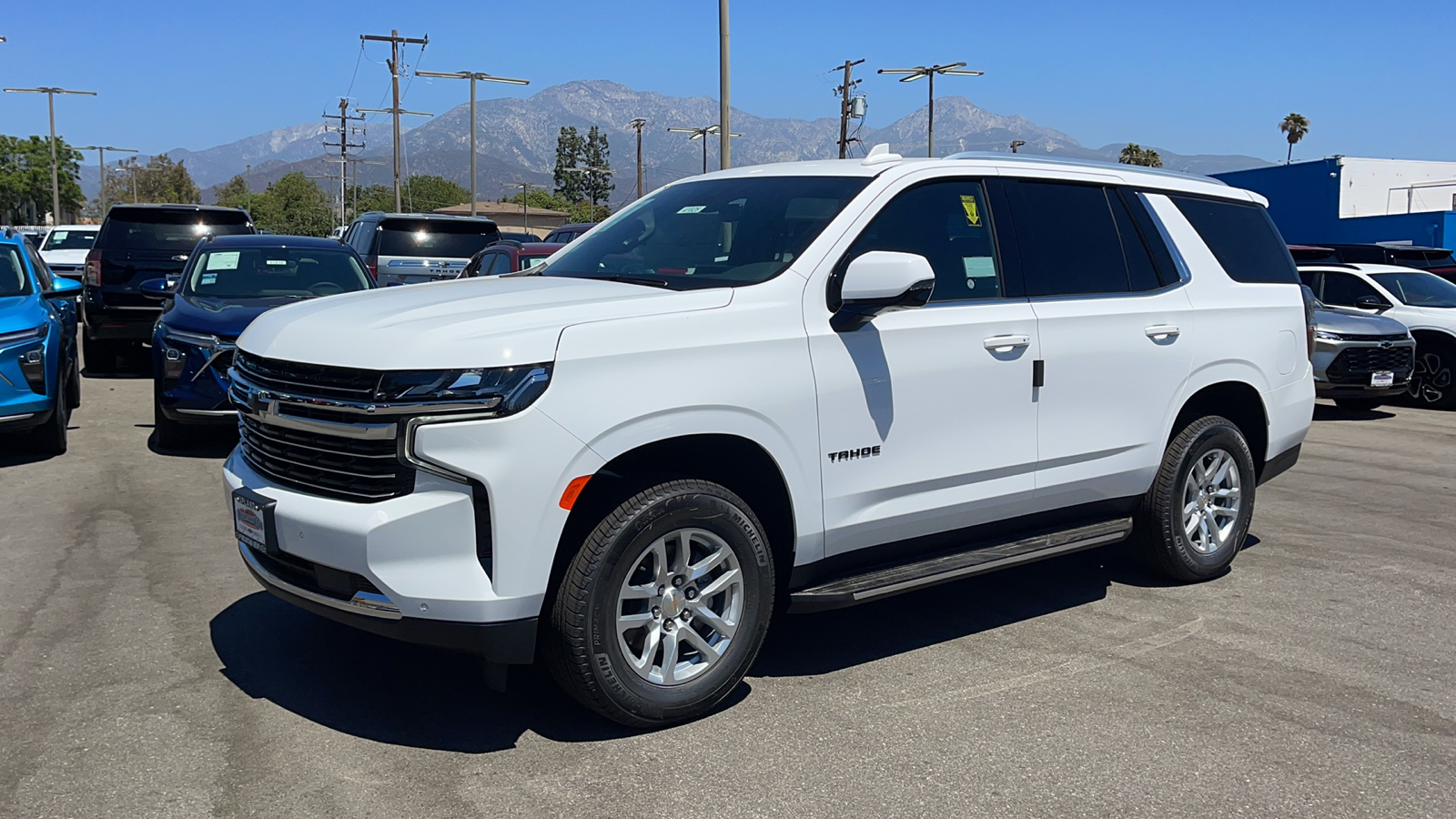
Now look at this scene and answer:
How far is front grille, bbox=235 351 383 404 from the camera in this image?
3697mm

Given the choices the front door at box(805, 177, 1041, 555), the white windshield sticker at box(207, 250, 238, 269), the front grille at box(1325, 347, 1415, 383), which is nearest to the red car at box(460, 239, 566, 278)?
the white windshield sticker at box(207, 250, 238, 269)

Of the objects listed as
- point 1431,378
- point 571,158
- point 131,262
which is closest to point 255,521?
point 131,262

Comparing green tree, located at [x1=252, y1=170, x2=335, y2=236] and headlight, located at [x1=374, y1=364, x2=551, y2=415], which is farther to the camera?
green tree, located at [x1=252, y1=170, x2=335, y2=236]

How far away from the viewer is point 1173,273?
579 cm

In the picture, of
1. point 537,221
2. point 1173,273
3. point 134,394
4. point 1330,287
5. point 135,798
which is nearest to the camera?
point 135,798

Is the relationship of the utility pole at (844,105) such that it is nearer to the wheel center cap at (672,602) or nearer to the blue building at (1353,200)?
the blue building at (1353,200)

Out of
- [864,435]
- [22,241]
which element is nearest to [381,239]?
[22,241]

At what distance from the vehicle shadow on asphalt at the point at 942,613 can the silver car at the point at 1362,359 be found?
7.94 meters

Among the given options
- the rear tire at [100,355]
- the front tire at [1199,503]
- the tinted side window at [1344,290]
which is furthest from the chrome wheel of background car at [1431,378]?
the rear tire at [100,355]

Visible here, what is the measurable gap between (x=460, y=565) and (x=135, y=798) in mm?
1153

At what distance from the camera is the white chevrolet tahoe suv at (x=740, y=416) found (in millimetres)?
3652

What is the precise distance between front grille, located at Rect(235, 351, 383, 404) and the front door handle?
244cm

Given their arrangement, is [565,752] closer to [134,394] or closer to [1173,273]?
[1173,273]

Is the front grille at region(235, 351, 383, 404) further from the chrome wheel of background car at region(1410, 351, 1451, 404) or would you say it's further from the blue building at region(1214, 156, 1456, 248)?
the blue building at region(1214, 156, 1456, 248)
